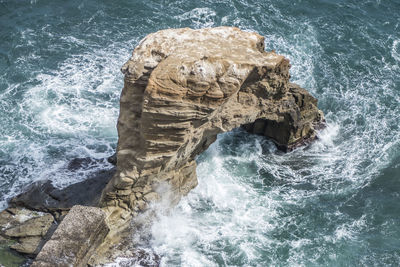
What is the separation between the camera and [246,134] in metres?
27.5

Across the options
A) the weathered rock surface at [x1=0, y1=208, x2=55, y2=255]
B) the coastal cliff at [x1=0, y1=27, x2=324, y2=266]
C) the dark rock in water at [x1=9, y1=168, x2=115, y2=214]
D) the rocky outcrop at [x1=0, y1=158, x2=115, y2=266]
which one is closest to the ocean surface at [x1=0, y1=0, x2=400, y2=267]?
the dark rock in water at [x1=9, y1=168, x2=115, y2=214]

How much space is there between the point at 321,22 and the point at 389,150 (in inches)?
567

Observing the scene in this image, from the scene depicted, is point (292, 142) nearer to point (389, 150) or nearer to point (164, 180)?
point (389, 150)

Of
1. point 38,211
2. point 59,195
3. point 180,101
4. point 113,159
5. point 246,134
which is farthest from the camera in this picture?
point 246,134

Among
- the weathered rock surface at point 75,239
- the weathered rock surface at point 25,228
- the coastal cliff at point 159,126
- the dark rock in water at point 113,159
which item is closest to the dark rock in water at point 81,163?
the dark rock in water at point 113,159

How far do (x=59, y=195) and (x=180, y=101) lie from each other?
8.76m

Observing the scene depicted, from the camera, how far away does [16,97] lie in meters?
29.3

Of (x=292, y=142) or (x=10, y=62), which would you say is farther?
(x=10, y=62)

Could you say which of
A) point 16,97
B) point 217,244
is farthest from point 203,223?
point 16,97

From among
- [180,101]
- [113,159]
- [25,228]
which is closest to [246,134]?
[113,159]

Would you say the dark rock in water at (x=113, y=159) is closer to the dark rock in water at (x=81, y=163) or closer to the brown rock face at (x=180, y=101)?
the dark rock in water at (x=81, y=163)

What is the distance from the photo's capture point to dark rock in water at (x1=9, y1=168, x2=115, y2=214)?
21406mm

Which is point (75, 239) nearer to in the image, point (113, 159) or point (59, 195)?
point (59, 195)

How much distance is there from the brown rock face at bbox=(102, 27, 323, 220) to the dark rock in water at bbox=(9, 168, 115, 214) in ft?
7.08
